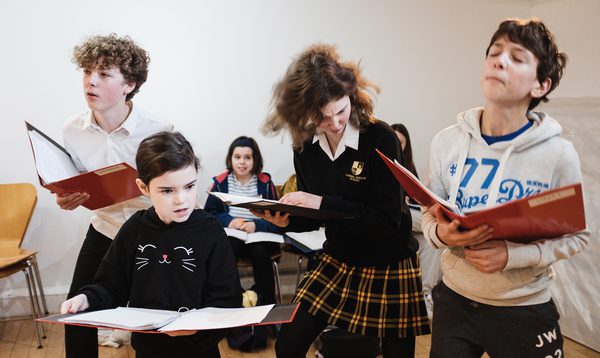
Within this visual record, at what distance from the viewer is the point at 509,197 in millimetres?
1531

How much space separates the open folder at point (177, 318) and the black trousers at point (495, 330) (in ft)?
1.62

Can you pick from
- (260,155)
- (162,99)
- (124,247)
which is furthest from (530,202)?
(162,99)

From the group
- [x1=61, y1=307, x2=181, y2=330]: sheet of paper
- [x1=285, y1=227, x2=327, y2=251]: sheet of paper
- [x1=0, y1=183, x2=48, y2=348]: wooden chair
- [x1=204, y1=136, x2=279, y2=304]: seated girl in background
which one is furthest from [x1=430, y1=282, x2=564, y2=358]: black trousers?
[x1=0, y1=183, x2=48, y2=348]: wooden chair

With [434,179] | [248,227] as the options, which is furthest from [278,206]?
[248,227]

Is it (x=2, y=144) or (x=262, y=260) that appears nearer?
(x=262, y=260)

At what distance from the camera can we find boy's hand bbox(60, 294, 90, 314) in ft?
5.09

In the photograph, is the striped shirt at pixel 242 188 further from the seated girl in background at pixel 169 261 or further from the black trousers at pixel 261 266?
the seated girl in background at pixel 169 261

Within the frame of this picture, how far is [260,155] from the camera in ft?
13.7

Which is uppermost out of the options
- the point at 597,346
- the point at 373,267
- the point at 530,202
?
the point at 530,202

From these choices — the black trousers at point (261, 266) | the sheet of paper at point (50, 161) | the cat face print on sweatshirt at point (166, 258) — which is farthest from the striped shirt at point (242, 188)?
the cat face print on sweatshirt at point (166, 258)

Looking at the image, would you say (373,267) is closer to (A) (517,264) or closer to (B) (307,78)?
(A) (517,264)

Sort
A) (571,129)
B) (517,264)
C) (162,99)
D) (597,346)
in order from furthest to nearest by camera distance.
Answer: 1. (162,99)
2. (571,129)
3. (597,346)
4. (517,264)

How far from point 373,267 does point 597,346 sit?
224cm

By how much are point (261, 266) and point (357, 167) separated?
6.47 ft
